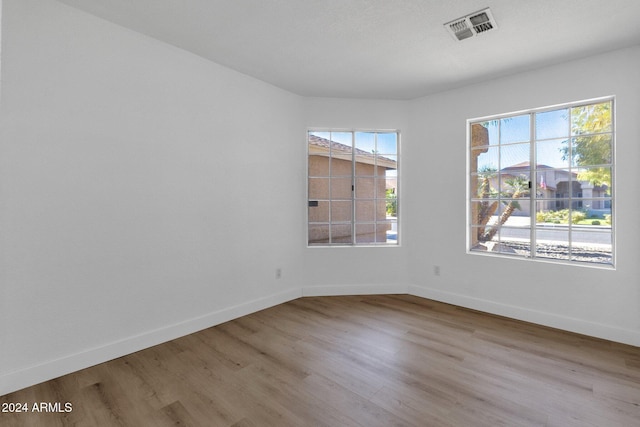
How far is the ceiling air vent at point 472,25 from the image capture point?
7.92 ft

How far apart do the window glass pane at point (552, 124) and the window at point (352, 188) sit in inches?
65.6

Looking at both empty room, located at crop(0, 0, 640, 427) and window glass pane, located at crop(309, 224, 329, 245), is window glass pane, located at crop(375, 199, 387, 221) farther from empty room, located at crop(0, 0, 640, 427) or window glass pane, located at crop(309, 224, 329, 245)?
window glass pane, located at crop(309, 224, 329, 245)

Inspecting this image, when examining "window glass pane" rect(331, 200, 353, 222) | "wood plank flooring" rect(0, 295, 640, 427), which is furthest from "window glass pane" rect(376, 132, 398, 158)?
"wood plank flooring" rect(0, 295, 640, 427)

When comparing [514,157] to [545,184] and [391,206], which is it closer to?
[545,184]

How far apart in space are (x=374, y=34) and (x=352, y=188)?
2.10 m

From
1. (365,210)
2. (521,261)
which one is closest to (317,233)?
(365,210)

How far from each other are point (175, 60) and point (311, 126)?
1833 millimetres

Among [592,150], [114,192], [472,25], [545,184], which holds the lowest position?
[114,192]

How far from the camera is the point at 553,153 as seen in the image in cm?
340

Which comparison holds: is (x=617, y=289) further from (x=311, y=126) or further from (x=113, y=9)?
(x=113, y=9)

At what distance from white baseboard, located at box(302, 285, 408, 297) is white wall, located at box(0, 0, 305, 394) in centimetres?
74

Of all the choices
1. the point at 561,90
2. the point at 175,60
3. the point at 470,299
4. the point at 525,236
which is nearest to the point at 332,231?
the point at 470,299

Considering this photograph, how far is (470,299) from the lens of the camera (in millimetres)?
3848

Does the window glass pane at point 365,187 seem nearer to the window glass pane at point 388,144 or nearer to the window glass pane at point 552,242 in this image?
the window glass pane at point 388,144
